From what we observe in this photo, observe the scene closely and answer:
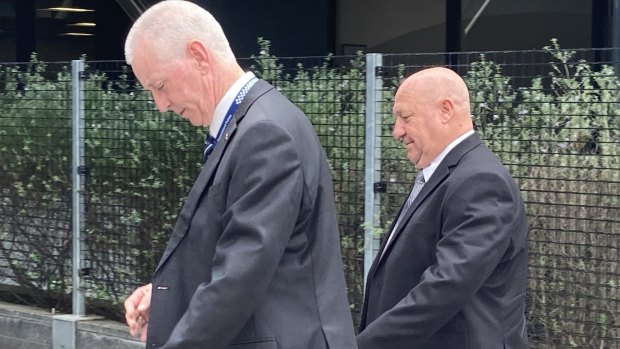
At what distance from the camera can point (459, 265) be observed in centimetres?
312

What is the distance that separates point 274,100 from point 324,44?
1348cm

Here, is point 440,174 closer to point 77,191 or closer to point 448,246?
point 448,246

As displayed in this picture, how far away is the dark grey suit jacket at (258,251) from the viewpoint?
2.42 meters

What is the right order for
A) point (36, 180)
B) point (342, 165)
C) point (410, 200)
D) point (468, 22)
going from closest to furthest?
1. point (410, 200)
2. point (342, 165)
3. point (36, 180)
4. point (468, 22)

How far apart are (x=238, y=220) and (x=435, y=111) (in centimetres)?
117

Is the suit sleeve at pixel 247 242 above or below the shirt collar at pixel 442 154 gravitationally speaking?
below

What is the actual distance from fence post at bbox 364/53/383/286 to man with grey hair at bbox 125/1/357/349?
9.82 feet

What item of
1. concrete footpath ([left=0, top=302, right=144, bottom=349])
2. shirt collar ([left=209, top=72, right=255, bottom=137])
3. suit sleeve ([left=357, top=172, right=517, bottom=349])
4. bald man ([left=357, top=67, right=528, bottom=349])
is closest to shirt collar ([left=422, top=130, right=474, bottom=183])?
bald man ([left=357, top=67, right=528, bottom=349])

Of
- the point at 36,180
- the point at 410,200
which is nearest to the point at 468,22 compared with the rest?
the point at 36,180

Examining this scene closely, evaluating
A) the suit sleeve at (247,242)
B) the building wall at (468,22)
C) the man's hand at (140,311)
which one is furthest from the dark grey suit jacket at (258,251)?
the building wall at (468,22)

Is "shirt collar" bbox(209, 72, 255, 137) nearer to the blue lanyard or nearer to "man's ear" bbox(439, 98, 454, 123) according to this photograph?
the blue lanyard

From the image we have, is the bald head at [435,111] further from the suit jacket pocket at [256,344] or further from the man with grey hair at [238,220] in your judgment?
the suit jacket pocket at [256,344]

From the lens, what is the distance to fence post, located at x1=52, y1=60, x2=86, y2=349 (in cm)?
720

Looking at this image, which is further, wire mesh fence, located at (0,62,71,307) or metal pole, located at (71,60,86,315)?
wire mesh fence, located at (0,62,71,307)
